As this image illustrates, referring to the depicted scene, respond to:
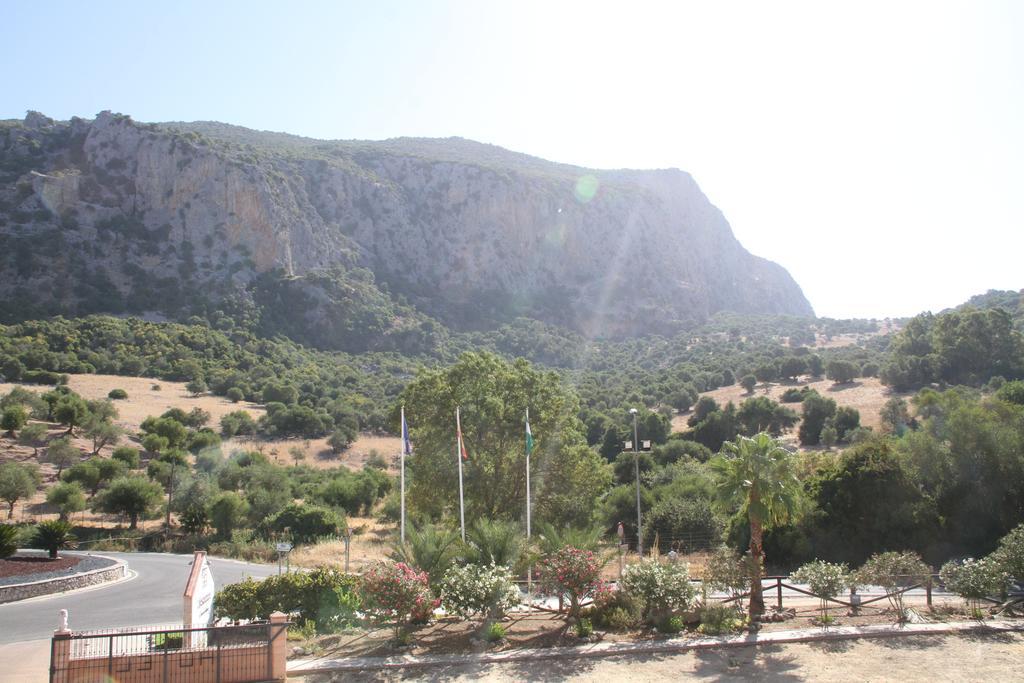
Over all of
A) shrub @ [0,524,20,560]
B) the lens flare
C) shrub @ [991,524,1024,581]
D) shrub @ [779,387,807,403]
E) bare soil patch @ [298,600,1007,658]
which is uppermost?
A: the lens flare

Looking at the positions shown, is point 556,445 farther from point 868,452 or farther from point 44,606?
point 44,606

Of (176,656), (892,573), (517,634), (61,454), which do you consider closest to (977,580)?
(892,573)

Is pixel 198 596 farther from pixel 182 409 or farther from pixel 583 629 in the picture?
pixel 182 409

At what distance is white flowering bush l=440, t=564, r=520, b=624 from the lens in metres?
13.1

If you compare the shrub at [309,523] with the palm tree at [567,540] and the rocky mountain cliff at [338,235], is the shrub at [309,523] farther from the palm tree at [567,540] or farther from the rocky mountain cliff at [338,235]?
the rocky mountain cliff at [338,235]

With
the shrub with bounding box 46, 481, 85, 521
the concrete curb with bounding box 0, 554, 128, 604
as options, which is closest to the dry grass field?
the shrub with bounding box 46, 481, 85, 521

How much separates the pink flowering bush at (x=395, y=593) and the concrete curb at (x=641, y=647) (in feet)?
2.91

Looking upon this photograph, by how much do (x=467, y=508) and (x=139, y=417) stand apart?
152 ft

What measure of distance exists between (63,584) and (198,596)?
48.9 ft

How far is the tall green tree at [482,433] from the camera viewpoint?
91.5 ft

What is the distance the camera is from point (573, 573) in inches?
530

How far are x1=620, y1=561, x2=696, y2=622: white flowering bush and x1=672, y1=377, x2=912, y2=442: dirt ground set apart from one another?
46.2 metres

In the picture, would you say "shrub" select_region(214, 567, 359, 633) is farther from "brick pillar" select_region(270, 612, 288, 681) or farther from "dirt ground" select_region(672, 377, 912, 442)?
"dirt ground" select_region(672, 377, 912, 442)

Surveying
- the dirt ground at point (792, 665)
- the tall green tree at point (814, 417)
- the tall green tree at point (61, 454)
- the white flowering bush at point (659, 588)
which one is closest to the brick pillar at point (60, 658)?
the dirt ground at point (792, 665)
